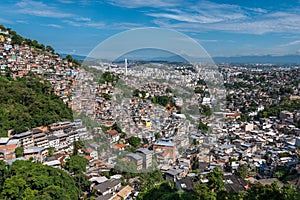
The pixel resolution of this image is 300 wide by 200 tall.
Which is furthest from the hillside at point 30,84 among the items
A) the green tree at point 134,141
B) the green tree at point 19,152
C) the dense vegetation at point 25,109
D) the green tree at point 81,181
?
the green tree at point 134,141

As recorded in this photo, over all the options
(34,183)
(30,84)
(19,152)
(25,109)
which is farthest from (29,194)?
(30,84)

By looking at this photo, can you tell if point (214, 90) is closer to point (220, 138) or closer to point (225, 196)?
point (225, 196)

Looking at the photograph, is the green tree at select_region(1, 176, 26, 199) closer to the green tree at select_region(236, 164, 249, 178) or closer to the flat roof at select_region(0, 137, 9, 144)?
the flat roof at select_region(0, 137, 9, 144)

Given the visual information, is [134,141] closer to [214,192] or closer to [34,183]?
[214,192]

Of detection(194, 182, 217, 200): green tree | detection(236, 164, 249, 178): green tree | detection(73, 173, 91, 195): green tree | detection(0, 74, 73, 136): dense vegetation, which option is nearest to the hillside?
detection(0, 74, 73, 136): dense vegetation

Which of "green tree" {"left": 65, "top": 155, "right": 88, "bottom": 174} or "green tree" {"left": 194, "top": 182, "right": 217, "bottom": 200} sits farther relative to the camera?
"green tree" {"left": 65, "top": 155, "right": 88, "bottom": 174}

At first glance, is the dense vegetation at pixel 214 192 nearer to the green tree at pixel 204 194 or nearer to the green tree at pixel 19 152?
the green tree at pixel 204 194

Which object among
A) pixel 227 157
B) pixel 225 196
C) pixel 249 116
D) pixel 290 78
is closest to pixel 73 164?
pixel 225 196
